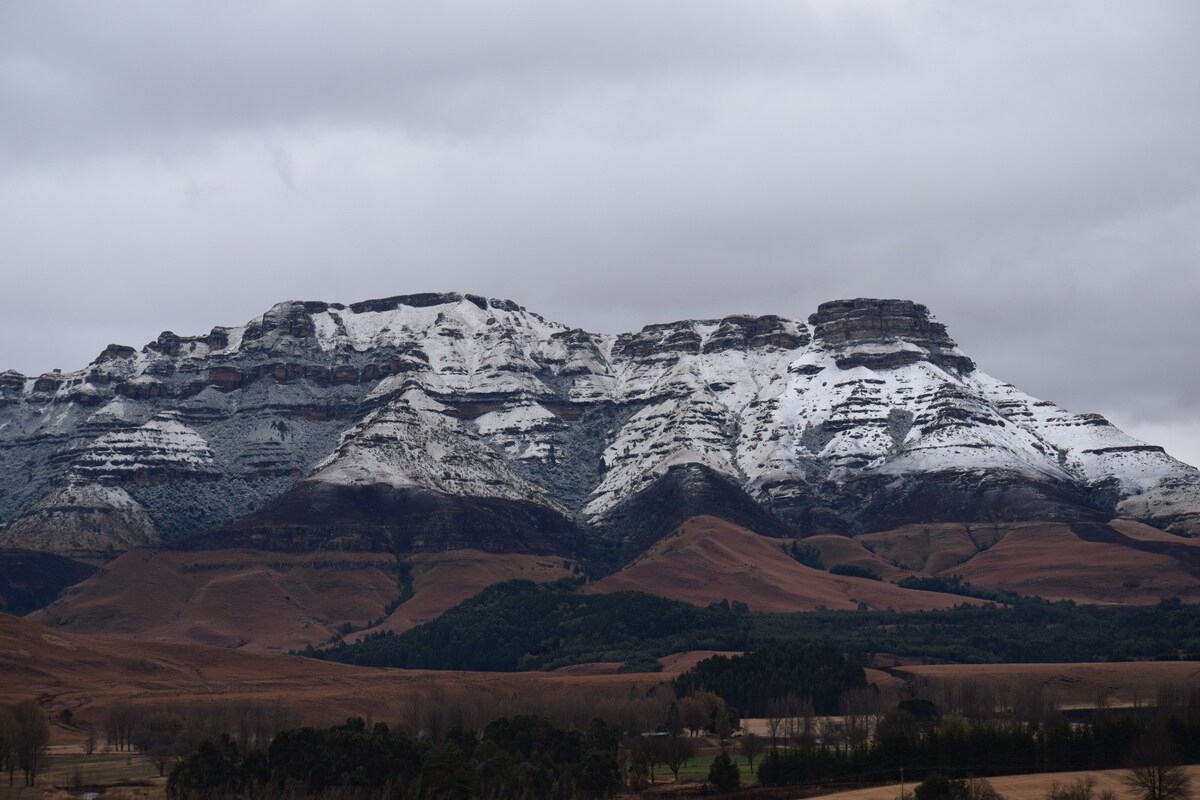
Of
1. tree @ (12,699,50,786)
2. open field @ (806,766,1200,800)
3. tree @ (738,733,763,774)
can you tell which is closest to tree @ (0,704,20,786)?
tree @ (12,699,50,786)

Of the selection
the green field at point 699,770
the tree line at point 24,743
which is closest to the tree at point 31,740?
the tree line at point 24,743

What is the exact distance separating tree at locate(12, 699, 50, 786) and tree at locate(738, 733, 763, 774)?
72.4m

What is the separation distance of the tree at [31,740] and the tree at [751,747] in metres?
72.4

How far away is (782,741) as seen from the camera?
619ft

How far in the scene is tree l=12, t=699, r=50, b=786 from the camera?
15862cm

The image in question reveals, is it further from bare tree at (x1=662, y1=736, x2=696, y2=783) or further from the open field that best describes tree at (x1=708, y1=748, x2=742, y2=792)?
bare tree at (x1=662, y1=736, x2=696, y2=783)

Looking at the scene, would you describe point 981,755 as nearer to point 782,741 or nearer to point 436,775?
point 782,741

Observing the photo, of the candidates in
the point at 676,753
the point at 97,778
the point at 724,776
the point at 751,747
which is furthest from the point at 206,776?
the point at 751,747

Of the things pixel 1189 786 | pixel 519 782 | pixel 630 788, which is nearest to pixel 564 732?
pixel 630 788

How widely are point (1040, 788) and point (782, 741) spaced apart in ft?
148

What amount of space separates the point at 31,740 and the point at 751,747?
74.7 metres

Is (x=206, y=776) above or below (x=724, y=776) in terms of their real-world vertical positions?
above

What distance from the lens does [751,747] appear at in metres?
178

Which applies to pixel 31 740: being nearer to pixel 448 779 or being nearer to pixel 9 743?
pixel 9 743
